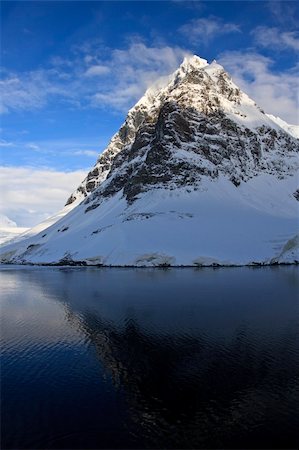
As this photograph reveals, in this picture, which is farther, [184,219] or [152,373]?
[184,219]

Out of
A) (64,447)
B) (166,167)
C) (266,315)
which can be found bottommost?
(64,447)

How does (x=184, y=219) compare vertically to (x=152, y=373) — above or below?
above

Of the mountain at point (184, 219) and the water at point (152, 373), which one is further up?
the mountain at point (184, 219)

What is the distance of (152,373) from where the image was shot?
34.2 metres

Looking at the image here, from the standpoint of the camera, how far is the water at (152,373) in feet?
79.2

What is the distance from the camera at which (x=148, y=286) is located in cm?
8319

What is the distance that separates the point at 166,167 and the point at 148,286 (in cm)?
10807

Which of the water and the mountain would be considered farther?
the mountain

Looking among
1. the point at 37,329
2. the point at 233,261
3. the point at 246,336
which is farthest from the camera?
the point at 233,261

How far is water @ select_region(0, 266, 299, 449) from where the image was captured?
2412 centimetres

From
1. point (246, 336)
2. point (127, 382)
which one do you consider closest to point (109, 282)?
point (246, 336)

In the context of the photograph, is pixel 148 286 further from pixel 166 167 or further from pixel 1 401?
pixel 166 167

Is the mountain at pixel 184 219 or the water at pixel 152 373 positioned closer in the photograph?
the water at pixel 152 373

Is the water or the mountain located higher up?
the mountain
